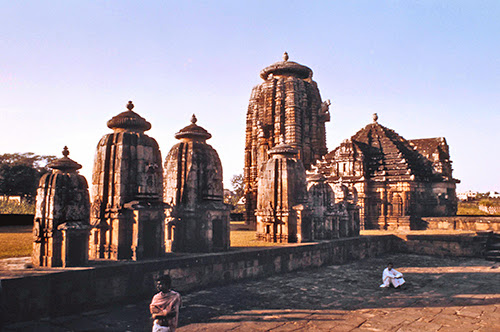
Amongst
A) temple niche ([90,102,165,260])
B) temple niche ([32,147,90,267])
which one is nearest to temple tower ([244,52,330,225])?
temple niche ([90,102,165,260])

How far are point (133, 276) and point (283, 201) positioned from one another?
8.14 meters

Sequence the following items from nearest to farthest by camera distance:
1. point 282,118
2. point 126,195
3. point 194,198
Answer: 1. point 126,195
2. point 194,198
3. point 282,118

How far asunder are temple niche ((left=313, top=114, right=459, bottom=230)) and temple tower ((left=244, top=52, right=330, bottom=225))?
3172 mm

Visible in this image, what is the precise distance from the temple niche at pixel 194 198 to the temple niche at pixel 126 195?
5.17 ft

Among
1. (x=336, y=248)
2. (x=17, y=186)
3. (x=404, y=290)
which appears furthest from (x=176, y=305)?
(x=17, y=186)

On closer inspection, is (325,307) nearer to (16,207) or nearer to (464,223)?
(464,223)

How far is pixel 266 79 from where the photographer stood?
35.2 metres

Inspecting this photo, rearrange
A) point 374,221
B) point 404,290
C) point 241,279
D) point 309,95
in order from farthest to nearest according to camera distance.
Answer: point 309,95 → point 374,221 → point 241,279 → point 404,290

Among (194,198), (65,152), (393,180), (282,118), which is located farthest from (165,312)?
(282,118)

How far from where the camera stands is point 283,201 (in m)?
16.3

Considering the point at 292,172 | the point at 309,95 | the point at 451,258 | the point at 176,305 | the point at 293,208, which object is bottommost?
the point at 451,258

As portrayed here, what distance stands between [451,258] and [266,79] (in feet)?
71.8

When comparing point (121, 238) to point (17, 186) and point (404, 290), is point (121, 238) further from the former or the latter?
point (17, 186)

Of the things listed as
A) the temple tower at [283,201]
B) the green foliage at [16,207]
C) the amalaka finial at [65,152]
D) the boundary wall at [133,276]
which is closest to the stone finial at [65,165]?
the amalaka finial at [65,152]
